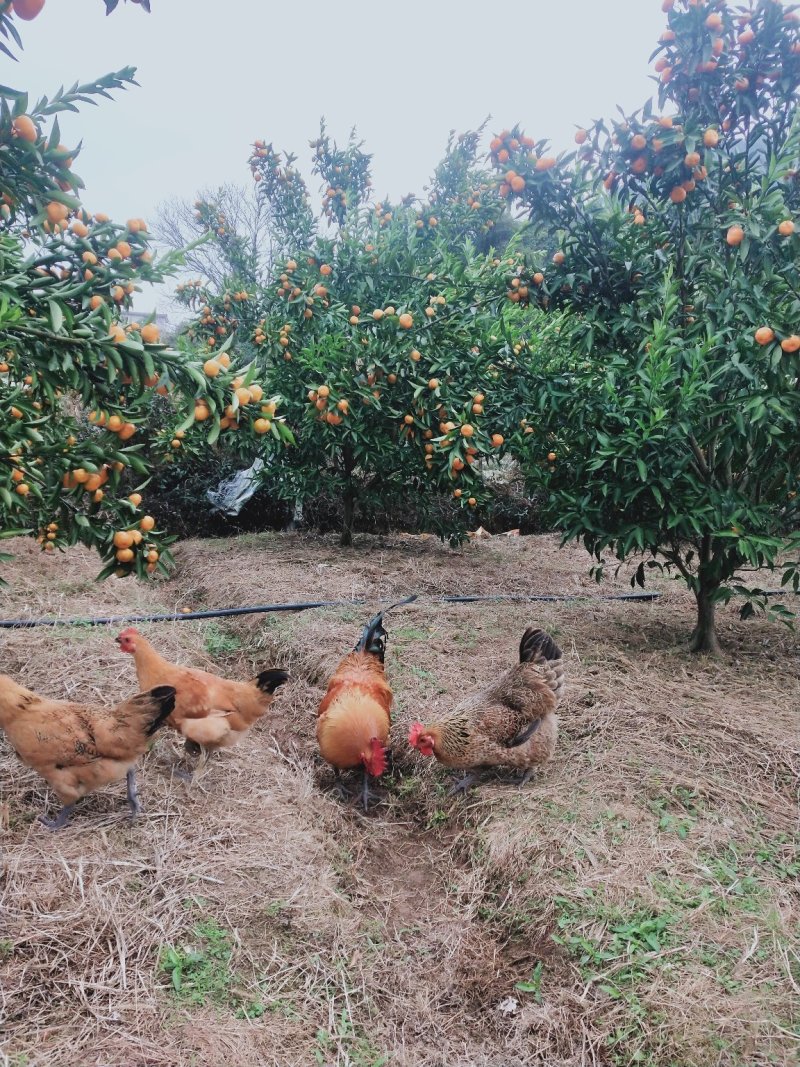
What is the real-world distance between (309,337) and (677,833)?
589 cm

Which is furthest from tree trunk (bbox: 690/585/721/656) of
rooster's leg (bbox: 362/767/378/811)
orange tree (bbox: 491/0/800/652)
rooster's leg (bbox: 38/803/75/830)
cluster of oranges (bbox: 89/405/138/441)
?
rooster's leg (bbox: 38/803/75/830)

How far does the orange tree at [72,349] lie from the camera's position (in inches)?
87.9

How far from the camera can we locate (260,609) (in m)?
5.58

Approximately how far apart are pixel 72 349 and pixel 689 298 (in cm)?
397

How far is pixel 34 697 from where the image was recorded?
2705 mm

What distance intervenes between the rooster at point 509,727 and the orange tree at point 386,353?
2.37m

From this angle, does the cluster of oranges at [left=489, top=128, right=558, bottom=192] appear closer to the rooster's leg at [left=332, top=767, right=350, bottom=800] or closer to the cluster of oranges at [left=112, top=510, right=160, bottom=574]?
the cluster of oranges at [left=112, top=510, right=160, bottom=574]

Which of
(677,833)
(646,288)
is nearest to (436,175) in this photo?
(646,288)

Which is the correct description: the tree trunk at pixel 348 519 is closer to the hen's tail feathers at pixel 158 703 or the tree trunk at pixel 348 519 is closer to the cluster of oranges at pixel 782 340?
the cluster of oranges at pixel 782 340

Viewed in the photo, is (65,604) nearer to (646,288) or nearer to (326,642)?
(326,642)

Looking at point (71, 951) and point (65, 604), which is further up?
point (65, 604)

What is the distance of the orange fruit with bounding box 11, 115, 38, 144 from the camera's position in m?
2.15

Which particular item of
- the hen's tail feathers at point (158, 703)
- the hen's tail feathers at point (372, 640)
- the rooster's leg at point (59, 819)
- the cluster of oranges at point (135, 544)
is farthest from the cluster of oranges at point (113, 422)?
the hen's tail feathers at point (372, 640)

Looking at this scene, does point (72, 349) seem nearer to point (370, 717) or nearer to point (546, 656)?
point (370, 717)
